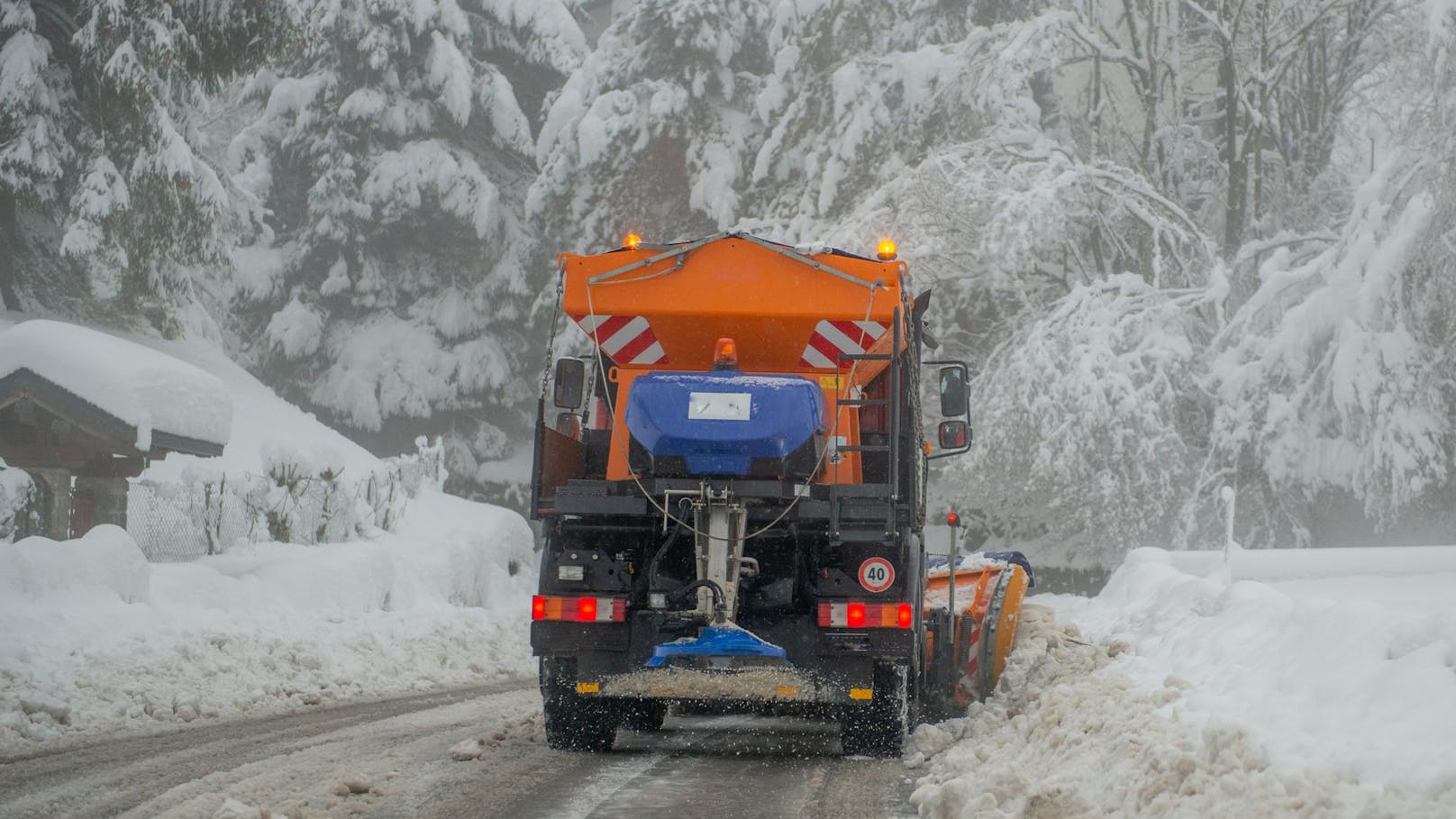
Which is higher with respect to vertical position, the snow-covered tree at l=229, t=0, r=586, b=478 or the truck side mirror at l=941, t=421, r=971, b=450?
the snow-covered tree at l=229, t=0, r=586, b=478

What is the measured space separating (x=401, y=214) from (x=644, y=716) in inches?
985

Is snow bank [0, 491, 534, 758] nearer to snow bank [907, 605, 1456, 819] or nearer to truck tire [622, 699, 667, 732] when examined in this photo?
truck tire [622, 699, 667, 732]

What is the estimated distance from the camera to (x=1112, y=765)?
5891mm

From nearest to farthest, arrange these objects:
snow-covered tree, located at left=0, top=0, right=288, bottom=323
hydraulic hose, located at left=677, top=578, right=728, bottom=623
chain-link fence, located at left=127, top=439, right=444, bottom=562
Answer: hydraulic hose, located at left=677, top=578, right=728, bottom=623 < chain-link fence, located at left=127, top=439, right=444, bottom=562 < snow-covered tree, located at left=0, top=0, right=288, bottom=323

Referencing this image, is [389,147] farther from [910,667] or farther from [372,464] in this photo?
[910,667]

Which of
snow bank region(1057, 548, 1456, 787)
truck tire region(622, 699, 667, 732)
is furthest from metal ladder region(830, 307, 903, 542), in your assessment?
truck tire region(622, 699, 667, 732)

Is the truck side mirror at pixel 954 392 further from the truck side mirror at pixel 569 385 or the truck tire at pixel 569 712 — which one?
the truck tire at pixel 569 712

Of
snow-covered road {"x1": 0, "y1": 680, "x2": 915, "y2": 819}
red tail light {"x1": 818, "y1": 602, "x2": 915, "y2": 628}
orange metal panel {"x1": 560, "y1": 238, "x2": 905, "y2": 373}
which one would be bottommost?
snow-covered road {"x1": 0, "y1": 680, "x2": 915, "y2": 819}

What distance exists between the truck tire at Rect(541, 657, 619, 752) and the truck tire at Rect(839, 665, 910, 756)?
1332 mm

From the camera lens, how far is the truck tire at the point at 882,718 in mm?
7930

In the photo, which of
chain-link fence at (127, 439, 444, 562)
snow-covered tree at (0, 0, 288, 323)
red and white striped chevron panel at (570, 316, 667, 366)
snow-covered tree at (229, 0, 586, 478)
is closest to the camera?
red and white striped chevron panel at (570, 316, 667, 366)

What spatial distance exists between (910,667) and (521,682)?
215 inches

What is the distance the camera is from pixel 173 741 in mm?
8039

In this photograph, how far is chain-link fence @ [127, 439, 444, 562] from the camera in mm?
14602
